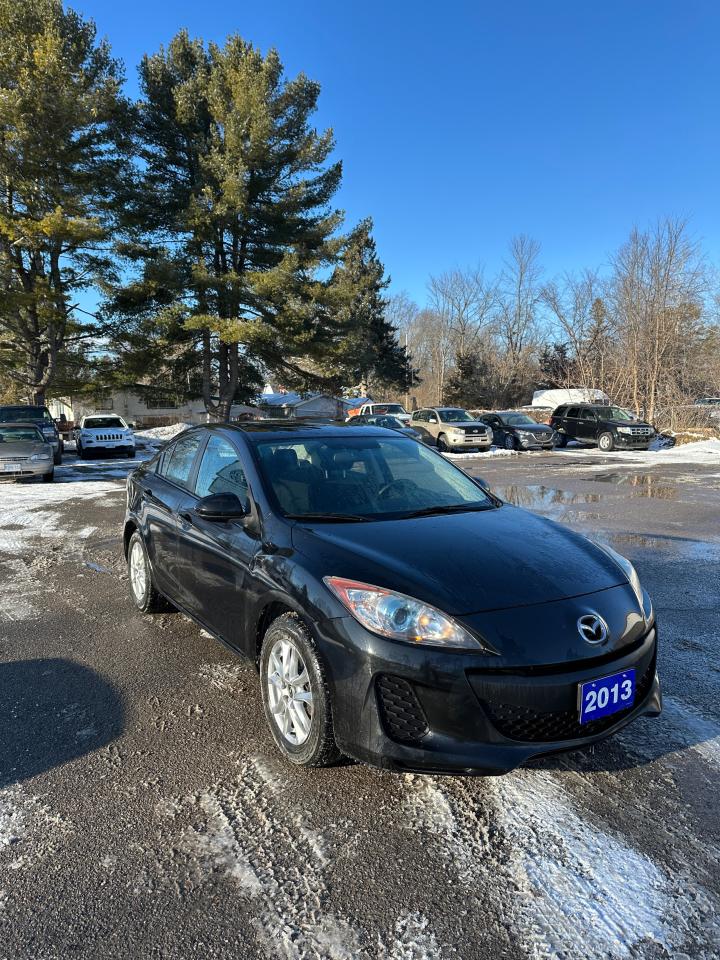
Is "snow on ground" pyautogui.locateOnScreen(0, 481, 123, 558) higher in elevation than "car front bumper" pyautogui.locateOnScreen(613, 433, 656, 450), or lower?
lower

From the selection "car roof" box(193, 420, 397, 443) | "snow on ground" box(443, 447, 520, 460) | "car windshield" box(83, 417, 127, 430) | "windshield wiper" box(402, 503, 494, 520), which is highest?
"car roof" box(193, 420, 397, 443)

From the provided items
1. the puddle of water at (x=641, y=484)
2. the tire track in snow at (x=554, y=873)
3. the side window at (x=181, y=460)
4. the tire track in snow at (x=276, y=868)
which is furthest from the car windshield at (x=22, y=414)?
the tire track in snow at (x=554, y=873)

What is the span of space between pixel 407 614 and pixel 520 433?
23.6 meters

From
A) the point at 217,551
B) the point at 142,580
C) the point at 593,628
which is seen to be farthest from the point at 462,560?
the point at 142,580

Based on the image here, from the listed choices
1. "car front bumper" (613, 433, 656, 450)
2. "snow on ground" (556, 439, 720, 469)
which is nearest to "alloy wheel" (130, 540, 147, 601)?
"snow on ground" (556, 439, 720, 469)

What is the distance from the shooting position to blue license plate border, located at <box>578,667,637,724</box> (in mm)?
2506

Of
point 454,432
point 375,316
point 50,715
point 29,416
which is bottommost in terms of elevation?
point 50,715

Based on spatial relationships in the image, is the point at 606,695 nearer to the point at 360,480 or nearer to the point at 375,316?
the point at 360,480

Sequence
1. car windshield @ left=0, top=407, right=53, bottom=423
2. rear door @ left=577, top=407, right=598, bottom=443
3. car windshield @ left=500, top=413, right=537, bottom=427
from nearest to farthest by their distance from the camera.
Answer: car windshield @ left=0, top=407, right=53, bottom=423 < rear door @ left=577, top=407, right=598, bottom=443 < car windshield @ left=500, top=413, right=537, bottom=427

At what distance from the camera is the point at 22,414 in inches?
788

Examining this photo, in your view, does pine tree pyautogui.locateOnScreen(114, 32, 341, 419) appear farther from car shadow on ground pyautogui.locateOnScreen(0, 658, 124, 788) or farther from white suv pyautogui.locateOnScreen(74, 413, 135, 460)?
car shadow on ground pyautogui.locateOnScreen(0, 658, 124, 788)

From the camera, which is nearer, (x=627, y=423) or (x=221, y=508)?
(x=221, y=508)

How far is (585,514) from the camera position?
9.83 meters

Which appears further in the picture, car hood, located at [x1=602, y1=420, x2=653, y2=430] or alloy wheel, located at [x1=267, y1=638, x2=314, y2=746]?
car hood, located at [x1=602, y1=420, x2=653, y2=430]
